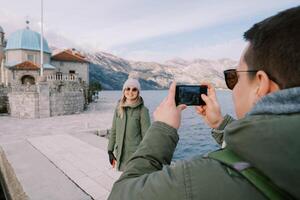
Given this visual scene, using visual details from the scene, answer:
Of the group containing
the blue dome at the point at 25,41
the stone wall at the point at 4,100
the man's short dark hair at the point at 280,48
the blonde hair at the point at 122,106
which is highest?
the blue dome at the point at 25,41

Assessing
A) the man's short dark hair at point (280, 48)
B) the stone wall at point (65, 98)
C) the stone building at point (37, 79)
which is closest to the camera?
the man's short dark hair at point (280, 48)

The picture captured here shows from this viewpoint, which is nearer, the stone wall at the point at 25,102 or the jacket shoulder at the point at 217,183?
the jacket shoulder at the point at 217,183

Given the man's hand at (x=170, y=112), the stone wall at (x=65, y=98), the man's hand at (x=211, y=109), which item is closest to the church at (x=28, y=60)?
the stone wall at (x=65, y=98)

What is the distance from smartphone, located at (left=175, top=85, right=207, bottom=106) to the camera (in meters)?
1.45

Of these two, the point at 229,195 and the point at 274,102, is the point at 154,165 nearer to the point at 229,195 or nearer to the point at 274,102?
the point at 229,195

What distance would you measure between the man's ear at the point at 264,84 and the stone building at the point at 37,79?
22.1 meters

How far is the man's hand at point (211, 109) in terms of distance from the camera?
1.61 m

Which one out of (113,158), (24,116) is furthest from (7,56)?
(113,158)

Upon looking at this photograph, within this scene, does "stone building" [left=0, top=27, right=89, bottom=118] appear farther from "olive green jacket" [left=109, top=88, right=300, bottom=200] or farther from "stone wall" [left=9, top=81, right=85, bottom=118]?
"olive green jacket" [left=109, top=88, right=300, bottom=200]

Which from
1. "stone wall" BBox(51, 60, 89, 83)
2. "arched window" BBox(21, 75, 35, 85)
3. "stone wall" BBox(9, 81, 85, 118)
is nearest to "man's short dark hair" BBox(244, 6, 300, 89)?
"stone wall" BBox(9, 81, 85, 118)

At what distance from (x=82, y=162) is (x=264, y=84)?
7237 millimetres

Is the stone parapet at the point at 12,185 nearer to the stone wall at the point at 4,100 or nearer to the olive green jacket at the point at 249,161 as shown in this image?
the olive green jacket at the point at 249,161

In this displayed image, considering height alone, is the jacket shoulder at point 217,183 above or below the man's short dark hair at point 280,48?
below

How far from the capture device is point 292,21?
0.95m
